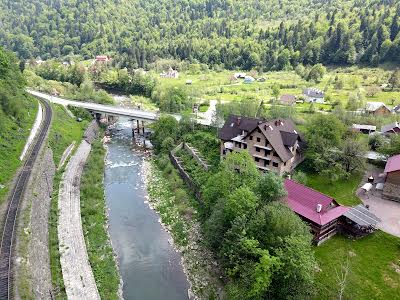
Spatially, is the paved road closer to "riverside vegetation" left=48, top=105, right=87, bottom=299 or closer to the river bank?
"riverside vegetation" left=48, top=105, right=87, bottom=299

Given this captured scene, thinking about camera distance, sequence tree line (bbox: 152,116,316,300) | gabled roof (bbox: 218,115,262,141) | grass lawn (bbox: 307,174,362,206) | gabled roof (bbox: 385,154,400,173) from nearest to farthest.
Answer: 1. tree line (bbox: 152,116,316,300)
2. gabled roof (bbox: 385,154,400,173)
3. grass lawn (bbox: 307,174,362,206)
4. gabled roof (bbox: 218,115,262,141)

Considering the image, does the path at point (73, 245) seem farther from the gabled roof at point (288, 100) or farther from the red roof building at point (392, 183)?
the gabled roof at point (288, 100)

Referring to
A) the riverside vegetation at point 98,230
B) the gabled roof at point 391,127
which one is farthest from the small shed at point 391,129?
the riverside vegetation at point 98,230

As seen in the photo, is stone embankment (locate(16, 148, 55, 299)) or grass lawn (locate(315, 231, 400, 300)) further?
grass lawn (locate(315, 231, 400, 300))

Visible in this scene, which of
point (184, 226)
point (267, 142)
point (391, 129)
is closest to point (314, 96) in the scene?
point (391, 129)

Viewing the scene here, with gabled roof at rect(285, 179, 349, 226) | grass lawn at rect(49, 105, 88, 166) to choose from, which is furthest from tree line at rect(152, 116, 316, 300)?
grass lawn at rect(49, 105, 88, 166)

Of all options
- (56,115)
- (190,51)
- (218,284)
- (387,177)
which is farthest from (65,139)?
(190,51)

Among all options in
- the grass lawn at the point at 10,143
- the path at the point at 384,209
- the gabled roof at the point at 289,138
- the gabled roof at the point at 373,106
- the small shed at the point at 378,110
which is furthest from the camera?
the gabled roof at the point at 373,106
